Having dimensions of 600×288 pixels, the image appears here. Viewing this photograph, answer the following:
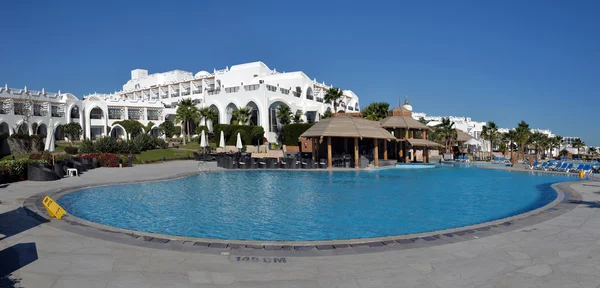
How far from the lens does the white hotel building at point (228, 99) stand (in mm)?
49469

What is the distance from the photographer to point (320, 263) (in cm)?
564

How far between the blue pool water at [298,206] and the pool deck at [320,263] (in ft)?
7.95

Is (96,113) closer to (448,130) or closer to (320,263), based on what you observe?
(448,130)

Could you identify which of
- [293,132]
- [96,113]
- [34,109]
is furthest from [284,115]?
[34,109]

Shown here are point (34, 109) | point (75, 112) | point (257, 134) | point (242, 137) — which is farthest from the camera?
point (75, 112)

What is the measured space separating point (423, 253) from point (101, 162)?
23.5m

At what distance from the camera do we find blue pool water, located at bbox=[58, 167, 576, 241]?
937 centimetres

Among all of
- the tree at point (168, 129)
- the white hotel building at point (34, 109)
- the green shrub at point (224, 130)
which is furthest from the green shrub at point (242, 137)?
the white hotel building at point (34, 109)

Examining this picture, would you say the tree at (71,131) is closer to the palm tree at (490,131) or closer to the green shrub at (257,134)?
the green shrub at (257,134)

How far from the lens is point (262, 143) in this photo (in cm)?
4628

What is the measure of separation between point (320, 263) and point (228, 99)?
157 ft

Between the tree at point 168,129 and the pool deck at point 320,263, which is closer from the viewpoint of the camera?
the pool deck at point 320,263

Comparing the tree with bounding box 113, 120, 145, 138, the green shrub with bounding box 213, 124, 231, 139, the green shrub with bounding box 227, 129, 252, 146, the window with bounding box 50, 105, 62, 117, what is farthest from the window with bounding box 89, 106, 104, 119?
the green shrub with bounding box 227, 129, 252, 146

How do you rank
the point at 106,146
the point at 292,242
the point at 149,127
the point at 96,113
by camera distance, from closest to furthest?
1. the point at 292,242
2. the point at 106,146
3. the point at 96,113
4. the point at 149,127
